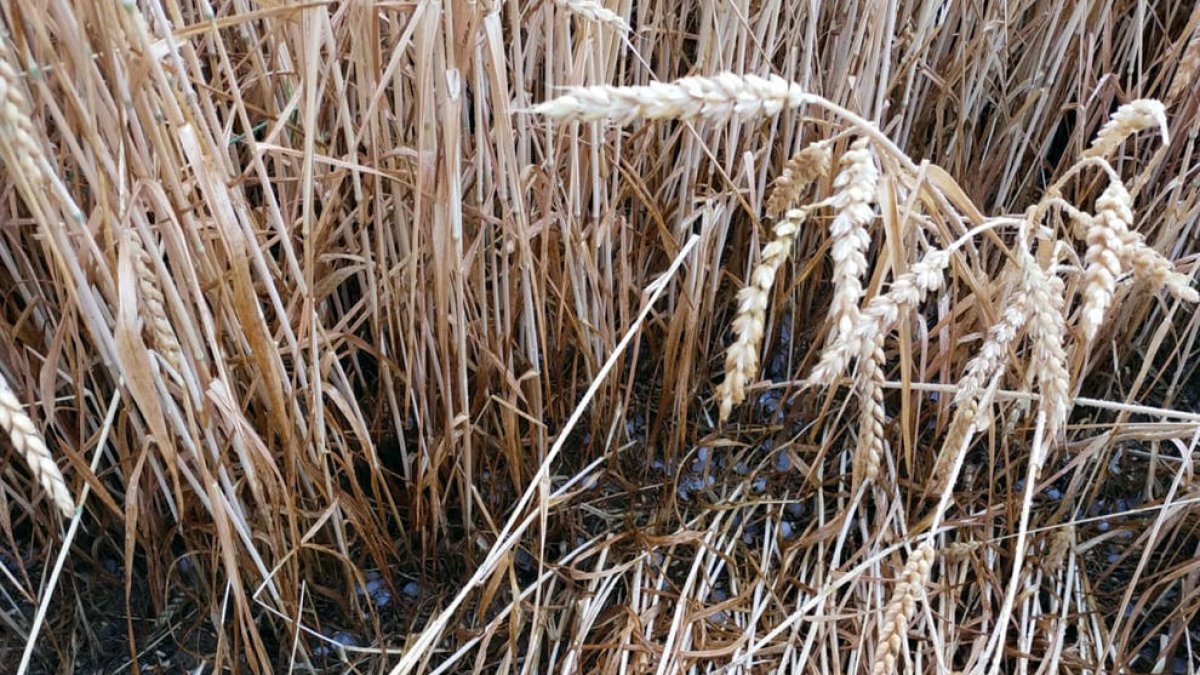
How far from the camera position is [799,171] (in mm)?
599

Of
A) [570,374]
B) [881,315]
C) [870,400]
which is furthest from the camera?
[570,374]

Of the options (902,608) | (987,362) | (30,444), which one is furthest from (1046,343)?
(30,444)

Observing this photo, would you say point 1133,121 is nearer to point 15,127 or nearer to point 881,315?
point 881,315

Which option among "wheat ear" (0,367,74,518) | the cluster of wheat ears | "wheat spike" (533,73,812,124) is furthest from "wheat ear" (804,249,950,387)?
"wheat ear" (0,367,74,518)

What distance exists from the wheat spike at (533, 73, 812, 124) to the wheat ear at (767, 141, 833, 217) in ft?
0.39

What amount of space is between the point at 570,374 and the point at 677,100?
0.61m

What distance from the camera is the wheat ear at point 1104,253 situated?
0.46 meters

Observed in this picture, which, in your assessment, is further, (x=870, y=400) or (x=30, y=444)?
(x=870, y=400)

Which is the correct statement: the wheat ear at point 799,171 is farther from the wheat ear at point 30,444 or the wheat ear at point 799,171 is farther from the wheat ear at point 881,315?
the wheat ear at point 30,444

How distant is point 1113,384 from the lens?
1030 mm

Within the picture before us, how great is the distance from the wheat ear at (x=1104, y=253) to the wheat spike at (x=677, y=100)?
171mm

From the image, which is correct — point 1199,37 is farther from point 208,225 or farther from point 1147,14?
point 208,225

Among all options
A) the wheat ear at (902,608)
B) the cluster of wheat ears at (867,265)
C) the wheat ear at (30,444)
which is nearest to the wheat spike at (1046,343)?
the cluster of wheat ears at (867,265)

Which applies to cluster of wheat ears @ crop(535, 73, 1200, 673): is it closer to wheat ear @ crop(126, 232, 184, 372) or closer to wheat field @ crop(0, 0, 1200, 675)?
wheat field @ crop(0, 0, 1200, 675)
